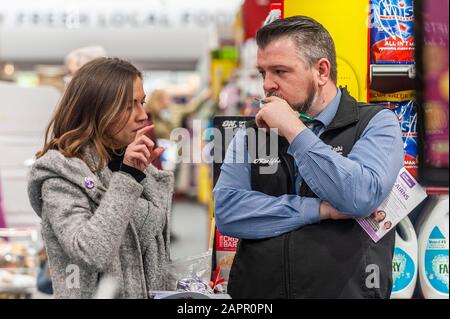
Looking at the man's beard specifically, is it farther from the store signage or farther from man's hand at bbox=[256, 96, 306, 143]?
the store signage

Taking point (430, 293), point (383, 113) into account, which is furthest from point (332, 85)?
point (430, 293)

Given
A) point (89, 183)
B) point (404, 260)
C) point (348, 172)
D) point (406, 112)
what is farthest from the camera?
point (404, 260)

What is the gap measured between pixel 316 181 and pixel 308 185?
0.06 meters

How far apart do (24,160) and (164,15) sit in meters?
12.4

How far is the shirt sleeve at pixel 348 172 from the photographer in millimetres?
1822

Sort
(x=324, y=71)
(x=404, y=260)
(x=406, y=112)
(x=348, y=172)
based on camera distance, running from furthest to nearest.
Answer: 1. (x=404, y=260)
2. (x=406, y=112)
3. (x=324, y=71)
4. (x=348, y=172)

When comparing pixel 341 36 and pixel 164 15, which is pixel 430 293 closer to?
pixel 341 36

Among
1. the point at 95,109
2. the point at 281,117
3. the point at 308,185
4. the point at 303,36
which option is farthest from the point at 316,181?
the point at 95,109

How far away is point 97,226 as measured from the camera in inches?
71.7

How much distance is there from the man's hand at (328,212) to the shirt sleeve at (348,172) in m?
0.03

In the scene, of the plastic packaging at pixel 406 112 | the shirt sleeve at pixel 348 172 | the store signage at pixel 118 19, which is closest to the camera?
the shirt sleeve at pixel 348 172

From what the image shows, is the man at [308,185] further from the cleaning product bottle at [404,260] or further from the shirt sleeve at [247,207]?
the cleaning product bottle at [404,260]

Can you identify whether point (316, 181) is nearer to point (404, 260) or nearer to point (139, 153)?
point (139, 153)

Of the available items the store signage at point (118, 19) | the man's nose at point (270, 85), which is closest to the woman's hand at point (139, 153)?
the man's nose at point (270, 85)
